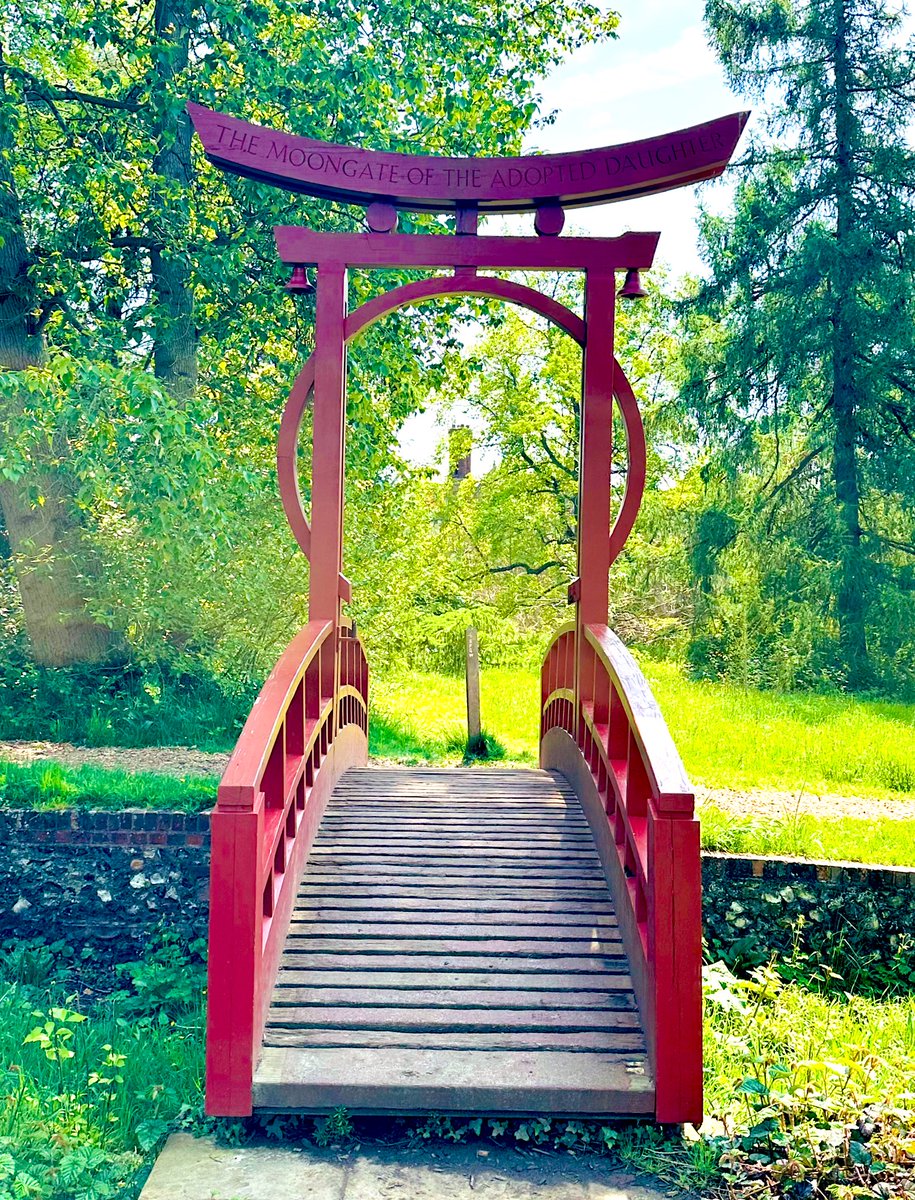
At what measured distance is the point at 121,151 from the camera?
812 cm

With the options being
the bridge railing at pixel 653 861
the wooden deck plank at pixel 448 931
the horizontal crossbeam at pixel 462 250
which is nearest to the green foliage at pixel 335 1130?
the wooden deck plank at pixel 448 931

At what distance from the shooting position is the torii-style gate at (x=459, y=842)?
122 inches

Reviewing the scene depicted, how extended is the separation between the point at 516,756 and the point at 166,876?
16.0ft

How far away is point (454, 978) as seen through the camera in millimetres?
3598

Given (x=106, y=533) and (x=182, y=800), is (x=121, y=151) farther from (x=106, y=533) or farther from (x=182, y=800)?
(x=182, y=800)

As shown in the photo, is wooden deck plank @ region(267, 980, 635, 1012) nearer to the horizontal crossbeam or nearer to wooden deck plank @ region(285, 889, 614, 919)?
wooden deck plank @ region(285, 889, 614, 919)

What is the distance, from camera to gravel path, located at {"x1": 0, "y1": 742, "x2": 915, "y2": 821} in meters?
6.80

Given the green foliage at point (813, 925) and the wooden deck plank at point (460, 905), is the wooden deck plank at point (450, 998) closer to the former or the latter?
the wooden deck plank at point (460, 905)

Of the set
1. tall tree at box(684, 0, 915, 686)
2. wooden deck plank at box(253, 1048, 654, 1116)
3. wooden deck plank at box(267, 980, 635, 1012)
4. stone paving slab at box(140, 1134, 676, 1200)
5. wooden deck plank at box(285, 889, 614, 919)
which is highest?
tall tree at box(684, 0, 915, 686)

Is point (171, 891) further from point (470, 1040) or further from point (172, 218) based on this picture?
point (172, 218)

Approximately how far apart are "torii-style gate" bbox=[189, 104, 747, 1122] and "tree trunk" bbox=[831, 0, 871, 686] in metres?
9.77

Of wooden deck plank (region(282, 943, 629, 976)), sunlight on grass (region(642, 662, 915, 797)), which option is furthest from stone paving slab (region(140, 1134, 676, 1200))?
sunlight on grass (region(642, 662, 915, 797))

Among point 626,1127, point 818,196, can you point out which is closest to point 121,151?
point 626,1127

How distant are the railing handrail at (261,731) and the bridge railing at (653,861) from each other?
1237 mm
